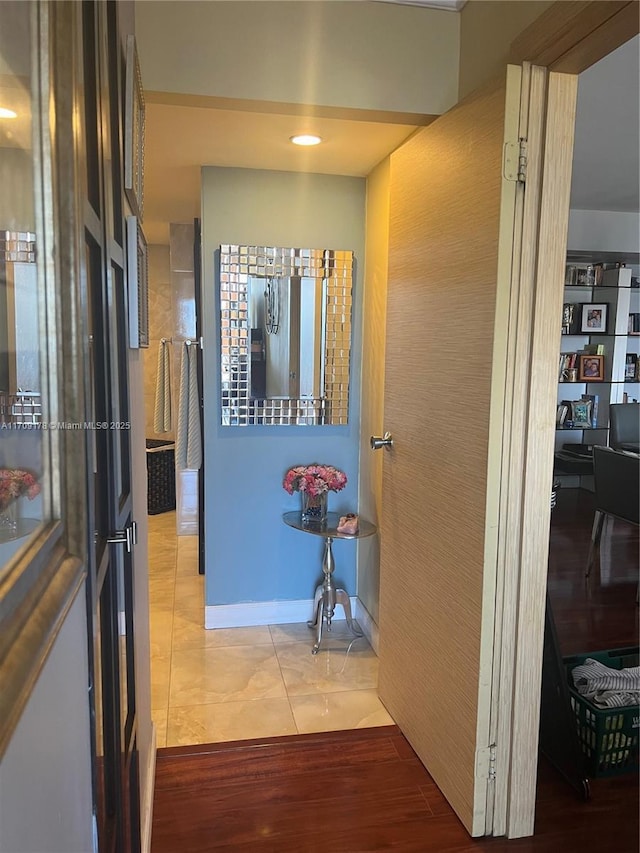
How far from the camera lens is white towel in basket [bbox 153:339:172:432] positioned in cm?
477

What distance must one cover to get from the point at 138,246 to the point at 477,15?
1208 mm

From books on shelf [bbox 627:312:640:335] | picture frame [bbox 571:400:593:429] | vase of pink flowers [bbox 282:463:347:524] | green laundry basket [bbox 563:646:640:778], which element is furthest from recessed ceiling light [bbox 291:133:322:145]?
books on shelf [bbox 627:312:640:335]

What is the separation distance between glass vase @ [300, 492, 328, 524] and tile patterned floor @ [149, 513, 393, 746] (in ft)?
1.98

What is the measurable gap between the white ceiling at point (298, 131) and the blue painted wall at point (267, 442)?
126 millimetres

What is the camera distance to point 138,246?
5.33 feet

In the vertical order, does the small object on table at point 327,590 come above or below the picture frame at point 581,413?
below

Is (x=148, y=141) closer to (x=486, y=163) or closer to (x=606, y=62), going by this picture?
(x=486, y=163)

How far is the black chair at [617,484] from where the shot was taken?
3.68 meters

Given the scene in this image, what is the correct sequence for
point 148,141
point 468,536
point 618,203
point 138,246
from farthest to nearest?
point 618,203 → point 148,141 → point 468,536 → point 138,246

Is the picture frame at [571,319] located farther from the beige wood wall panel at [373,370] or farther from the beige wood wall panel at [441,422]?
the beige wood wall panel at [441,422]

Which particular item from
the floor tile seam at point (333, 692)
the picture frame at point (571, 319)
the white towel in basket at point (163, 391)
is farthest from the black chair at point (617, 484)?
the white towel in basket at point (163, 391)

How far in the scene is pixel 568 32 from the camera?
4.72ft

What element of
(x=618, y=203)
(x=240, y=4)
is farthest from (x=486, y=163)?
(x=618, y=203)

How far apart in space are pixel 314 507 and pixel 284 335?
33.7 inches
